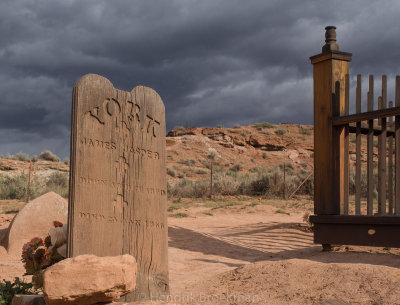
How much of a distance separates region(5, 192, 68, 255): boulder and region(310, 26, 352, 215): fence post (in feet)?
16.0

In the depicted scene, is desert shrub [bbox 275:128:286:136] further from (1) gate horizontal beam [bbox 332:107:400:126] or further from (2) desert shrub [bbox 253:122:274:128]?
(1) gate horizontal beam [bbox 332:107:400:126]

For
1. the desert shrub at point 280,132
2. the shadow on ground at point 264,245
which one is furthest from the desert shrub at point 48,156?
the shadow on ground at point 264,245

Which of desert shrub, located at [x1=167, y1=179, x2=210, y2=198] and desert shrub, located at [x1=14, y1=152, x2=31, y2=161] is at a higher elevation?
Result: desert shrub, located at [x1=14, y1=152, x2=31, y2=161]

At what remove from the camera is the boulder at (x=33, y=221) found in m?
8.07

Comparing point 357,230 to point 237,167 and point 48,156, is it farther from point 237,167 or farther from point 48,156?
point 48,156

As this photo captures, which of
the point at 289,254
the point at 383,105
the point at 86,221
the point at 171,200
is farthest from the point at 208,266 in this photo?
the point at 171,200

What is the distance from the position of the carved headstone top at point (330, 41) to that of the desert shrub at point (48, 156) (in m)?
31.0

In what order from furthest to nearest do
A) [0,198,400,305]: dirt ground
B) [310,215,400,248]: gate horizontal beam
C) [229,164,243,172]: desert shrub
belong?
[229,164,243,172]: desert shrub → [310,215,400,248]: gate horizontal beam → [0,198,400,305]: dirt ground

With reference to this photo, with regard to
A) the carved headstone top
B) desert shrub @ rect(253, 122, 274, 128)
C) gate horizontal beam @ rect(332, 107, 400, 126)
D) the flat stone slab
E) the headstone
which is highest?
desert shrub @ rect(253, 122, 274, 128)

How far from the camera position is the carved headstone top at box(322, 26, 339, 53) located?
23.1 feet

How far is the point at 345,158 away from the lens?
6770 mm

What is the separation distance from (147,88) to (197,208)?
1028 centimetres

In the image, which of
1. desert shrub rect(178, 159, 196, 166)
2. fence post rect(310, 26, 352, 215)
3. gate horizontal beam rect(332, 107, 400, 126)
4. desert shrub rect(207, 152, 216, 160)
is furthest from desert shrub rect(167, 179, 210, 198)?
desert shrub rect(207, 152, 216, 160)

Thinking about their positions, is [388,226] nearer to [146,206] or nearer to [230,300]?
[230,300]
